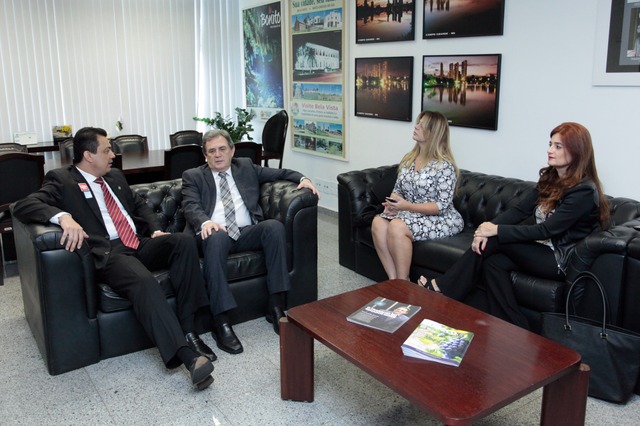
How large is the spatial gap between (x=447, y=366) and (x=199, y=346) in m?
1.48

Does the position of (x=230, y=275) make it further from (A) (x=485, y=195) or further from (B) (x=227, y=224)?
(A) (x=485, y=195)

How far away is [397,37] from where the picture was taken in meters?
5.04

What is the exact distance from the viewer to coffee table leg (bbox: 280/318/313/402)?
257 cm

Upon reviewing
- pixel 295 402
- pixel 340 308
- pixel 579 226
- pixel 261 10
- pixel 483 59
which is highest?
pixel 261 10

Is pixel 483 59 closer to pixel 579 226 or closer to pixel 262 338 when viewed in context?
pixel 579 226

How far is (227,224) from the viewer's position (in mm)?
3531

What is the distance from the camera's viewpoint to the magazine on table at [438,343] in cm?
214

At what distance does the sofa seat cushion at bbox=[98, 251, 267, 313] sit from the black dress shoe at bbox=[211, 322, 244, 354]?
11.9 inches

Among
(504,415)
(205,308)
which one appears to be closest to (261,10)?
(205,308)

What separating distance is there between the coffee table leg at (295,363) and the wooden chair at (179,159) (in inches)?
109

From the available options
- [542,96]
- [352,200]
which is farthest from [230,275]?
[542,96]

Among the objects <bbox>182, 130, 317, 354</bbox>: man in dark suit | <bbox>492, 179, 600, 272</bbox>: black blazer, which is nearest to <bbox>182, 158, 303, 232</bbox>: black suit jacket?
<bbox>182, 130, 317, 354</bbox>: man in dark suit

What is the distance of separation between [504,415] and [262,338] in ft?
4.67

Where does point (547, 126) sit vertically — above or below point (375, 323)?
above
